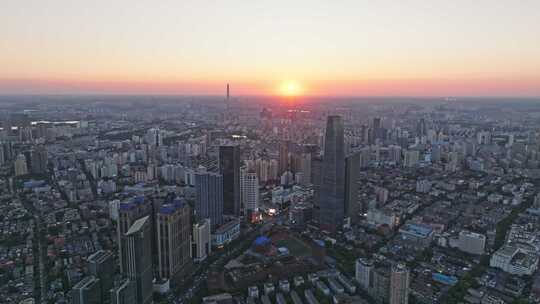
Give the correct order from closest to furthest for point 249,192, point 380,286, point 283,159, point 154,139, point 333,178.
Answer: point 380,286 < point 333,178 < point 249,192 < point 283,159 < point 154,139

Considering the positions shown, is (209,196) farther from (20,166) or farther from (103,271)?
(20,166)

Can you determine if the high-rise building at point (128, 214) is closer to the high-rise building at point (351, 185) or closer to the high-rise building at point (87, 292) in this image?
the high-rise building at point (87, 292)

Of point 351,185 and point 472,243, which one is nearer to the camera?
point 472,243

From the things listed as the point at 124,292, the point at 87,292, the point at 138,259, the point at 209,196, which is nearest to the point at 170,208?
the point at 138,259

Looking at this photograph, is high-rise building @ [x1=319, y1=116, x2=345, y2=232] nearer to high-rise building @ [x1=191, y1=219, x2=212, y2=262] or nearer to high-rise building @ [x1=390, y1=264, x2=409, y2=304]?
high-rise building @ [x1=191, y1=219, x2=212, y2=262]

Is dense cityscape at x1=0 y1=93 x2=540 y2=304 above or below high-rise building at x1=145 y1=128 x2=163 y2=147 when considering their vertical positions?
below

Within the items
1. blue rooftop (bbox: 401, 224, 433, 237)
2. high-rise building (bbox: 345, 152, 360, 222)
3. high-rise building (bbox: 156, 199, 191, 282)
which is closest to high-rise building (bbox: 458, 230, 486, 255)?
blue rooftop (bbox: 401, 224, 433, 237)

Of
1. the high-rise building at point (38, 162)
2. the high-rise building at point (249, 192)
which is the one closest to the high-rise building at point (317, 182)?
the high-rise building at point (249, 192)
